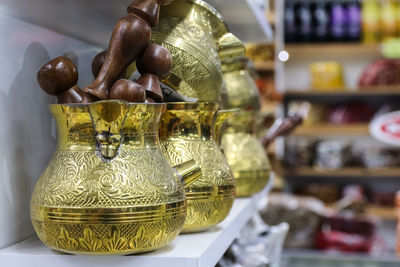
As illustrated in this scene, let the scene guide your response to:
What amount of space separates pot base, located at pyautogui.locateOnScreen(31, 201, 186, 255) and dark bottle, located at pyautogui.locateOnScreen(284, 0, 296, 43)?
3.26 m

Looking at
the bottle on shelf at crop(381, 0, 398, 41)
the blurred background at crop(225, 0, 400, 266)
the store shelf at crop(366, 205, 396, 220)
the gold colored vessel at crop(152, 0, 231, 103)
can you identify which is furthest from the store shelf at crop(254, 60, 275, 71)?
the gold colored vessel at crop(152, 0, 231, 103)

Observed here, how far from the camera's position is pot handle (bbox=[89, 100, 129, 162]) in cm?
51

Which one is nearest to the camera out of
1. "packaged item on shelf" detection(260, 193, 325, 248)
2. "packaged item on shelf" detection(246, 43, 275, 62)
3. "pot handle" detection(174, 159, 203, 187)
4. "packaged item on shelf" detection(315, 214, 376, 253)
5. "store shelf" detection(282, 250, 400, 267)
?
"pot handle" detection(174, 159, 203, 187)

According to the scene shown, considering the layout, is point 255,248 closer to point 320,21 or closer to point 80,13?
point 80,13

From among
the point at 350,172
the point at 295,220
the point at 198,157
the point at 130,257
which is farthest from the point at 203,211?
the point at 350,172

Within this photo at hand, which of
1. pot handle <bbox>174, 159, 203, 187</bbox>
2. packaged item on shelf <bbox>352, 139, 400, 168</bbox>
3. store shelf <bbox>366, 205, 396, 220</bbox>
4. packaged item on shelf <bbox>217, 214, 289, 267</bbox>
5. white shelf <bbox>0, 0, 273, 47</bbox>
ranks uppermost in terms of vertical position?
white shelf <bbox>0, 0, 273, 47</bbox>

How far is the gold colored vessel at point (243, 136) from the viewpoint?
42.5 inches

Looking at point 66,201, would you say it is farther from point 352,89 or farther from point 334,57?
point 334,57

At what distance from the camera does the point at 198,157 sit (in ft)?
2.39

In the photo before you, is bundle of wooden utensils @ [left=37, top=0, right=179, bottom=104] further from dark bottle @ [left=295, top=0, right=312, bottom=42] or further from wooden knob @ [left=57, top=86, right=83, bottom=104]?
dark bottle @ [left=295, top=0, right=312, bottom=42]

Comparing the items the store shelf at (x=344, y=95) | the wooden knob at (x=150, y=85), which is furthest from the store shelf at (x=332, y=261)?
the store shelf at (x=344, y=95)

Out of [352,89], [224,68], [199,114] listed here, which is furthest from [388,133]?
[199,114]

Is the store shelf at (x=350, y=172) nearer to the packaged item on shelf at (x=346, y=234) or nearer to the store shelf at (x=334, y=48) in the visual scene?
the store shelf at (x=334, y=48)

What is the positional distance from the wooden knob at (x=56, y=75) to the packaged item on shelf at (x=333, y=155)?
10.3 ft
